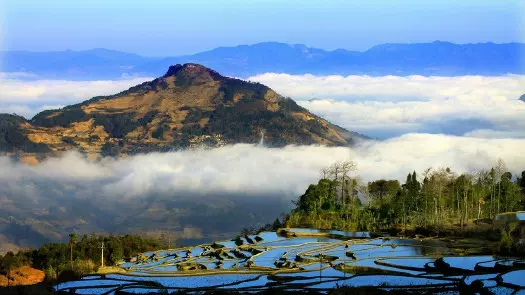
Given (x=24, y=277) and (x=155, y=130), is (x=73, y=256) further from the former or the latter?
(x=155, y=130)

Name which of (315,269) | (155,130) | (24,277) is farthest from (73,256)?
(155,130)

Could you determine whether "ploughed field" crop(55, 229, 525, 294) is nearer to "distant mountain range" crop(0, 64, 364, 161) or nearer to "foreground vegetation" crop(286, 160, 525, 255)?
"foreground vegetation" crop(286, 160, 525, 255)

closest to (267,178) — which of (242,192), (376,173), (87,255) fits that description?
(242,192)

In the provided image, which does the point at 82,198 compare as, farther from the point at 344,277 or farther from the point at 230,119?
the point at 344,277

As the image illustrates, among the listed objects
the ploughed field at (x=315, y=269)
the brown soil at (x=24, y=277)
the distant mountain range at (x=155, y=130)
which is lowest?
the brown soil at (x=24, y=277)

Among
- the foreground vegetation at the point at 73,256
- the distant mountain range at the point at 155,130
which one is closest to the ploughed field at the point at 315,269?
the foreground vegetation at the point at 73,256

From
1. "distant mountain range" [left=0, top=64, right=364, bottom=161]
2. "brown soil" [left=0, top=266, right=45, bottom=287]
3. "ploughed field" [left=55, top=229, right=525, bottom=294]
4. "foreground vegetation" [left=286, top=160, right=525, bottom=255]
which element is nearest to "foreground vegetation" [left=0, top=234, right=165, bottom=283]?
"brown soil" [left=0, top=266, right=45, bottom=287]

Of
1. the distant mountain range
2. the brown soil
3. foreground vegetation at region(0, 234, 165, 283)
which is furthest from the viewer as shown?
the distant mountain range

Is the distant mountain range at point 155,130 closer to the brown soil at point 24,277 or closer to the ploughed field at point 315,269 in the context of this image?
the ploughed field at point 315,269
